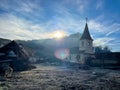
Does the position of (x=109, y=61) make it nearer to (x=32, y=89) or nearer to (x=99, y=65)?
(x=99, y=65)

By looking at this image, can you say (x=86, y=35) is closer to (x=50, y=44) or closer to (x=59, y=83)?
(x=50, y=44)

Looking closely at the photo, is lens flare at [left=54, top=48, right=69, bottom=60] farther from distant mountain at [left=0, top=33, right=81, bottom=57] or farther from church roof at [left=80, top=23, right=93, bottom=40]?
church roof at [left=80, top=23, right=93, bottom=40]

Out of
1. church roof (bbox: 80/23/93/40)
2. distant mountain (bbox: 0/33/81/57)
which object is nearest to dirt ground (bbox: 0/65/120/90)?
church roof (bbox: 80/23/93/40)

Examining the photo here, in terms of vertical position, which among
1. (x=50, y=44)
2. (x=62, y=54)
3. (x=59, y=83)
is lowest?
(x=59, y=83)

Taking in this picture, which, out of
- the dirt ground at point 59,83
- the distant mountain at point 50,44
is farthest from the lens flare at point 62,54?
the dirt ground at point 59,83

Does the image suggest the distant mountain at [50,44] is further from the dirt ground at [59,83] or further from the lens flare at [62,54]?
the dirt ground at [59,83]

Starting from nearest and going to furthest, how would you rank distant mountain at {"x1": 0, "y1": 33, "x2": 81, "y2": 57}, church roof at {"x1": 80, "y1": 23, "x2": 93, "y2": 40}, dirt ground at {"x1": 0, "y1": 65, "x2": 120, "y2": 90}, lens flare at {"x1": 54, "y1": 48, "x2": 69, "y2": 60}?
1. dirt ground at {"x1": 0, "y1": 65, "x2": 120, "y2": 90}
2. church roof at {"x1": 80, "y1": 23, "x2": 93, "y2": 40}
3. lens flare at {"x1": 54, "y1": 48, "x2": 69, "y2": 60}
4. distant mountain at {"x1": 0, "y1": 33, "x2": 81, "y2": 57}

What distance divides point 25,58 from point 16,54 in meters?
2.20

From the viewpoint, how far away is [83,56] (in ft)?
168

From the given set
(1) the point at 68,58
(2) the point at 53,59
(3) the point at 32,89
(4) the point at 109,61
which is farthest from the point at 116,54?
(3) the point at 32,89

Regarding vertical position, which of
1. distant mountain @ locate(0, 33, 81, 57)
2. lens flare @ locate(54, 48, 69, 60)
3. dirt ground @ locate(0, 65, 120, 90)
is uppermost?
distant mountain @ locate(0, 33, 81, 57)

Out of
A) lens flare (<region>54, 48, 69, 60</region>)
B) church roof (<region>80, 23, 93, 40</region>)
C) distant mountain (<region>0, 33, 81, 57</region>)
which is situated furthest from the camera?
distant mountain (<region>0, 33, 81, 57</region>)

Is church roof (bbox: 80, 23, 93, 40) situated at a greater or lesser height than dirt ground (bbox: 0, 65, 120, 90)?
greater

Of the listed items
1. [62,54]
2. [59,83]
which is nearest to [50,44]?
[62,54]
